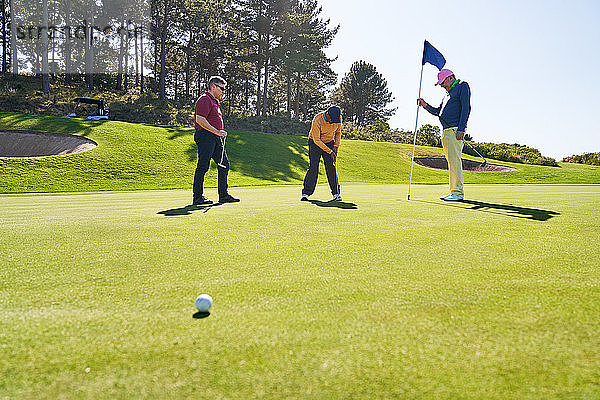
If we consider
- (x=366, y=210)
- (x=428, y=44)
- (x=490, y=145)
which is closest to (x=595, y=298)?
(x=366, y=210)

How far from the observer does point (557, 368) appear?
1223 millimetres

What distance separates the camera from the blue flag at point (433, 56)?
8242 mm

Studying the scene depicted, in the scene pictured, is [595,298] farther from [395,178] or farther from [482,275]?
[395,178]

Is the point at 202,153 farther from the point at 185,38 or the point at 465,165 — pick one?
the point at 185,38

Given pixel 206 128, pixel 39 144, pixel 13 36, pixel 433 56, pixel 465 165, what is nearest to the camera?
pixel 206 128

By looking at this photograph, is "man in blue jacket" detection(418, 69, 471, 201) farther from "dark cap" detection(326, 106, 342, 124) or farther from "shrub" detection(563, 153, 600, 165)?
"shrub" detection(563, 153, 600, 165)

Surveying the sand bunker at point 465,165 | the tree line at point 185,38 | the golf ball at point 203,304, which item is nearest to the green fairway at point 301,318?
the golf ball at point 203,304

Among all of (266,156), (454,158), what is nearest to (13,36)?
(266,156)

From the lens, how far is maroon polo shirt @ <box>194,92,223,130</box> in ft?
21.5

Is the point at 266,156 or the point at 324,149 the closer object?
the point at 324,149

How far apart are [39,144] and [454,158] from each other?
17318mm

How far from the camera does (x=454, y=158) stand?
7.41 meters

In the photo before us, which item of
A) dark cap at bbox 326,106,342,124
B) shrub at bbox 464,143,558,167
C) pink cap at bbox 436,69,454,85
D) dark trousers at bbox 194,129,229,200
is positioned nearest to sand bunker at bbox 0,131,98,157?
dark trousers at bbox 194,129,229,200

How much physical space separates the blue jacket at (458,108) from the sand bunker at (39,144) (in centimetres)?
1480
